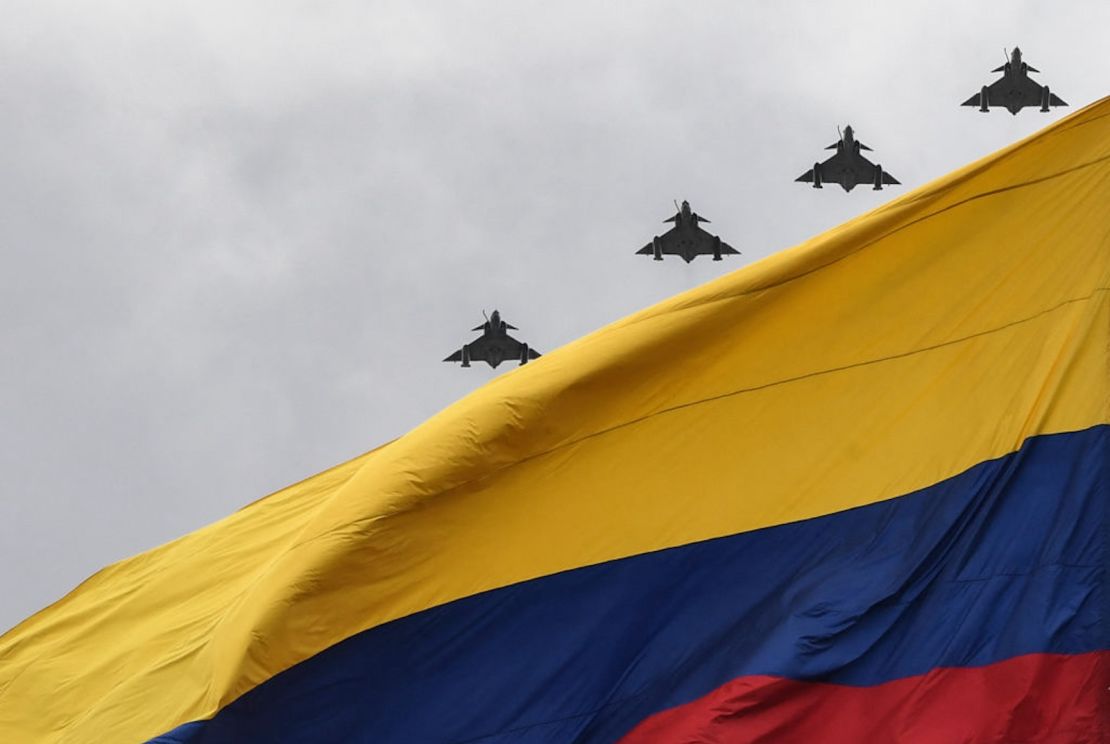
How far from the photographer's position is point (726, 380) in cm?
981

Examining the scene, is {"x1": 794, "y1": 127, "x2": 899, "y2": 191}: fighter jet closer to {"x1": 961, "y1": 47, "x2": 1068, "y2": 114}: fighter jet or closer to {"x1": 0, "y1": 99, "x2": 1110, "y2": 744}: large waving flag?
{"x1": 961, "y1": 47, "x2": 1068, "y2": 114}: fighter jet

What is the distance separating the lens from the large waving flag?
858 cm

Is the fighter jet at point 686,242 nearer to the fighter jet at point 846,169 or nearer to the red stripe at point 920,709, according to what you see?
the fighter jet at point 846,169

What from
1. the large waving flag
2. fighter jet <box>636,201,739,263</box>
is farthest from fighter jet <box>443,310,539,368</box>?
the large waving flag

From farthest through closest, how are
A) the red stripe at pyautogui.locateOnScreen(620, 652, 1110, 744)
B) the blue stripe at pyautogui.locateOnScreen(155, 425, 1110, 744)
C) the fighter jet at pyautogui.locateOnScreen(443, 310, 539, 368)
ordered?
the fighter jet at pyautogui.locateOnScreen(443, 310, 539, 368) < the blue stripe at pyautogui.locateOnScreen(155, 425, 1110, 744) < the red stripe at pyautogui.locateOnScreen(620, 652, 1110, 744)

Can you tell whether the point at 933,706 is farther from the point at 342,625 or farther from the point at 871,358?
the point at 342,625

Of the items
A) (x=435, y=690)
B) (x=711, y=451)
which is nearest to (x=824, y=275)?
(x=711, y=451)

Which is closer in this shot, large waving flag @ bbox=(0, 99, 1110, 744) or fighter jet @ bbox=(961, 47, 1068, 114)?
large waving flag @ bbox=(0, 99, 1110, 744)

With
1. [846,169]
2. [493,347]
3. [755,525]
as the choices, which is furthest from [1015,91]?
[755,525]

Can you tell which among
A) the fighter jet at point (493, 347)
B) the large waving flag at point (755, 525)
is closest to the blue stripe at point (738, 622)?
the large waving flag at point (755, 525)

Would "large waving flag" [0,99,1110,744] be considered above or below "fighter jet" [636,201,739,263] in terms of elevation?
below

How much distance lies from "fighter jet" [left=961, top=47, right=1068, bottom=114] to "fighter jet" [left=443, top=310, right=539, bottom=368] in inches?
676

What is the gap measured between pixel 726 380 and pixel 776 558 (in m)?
1.11

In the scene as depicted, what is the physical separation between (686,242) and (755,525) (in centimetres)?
4825
